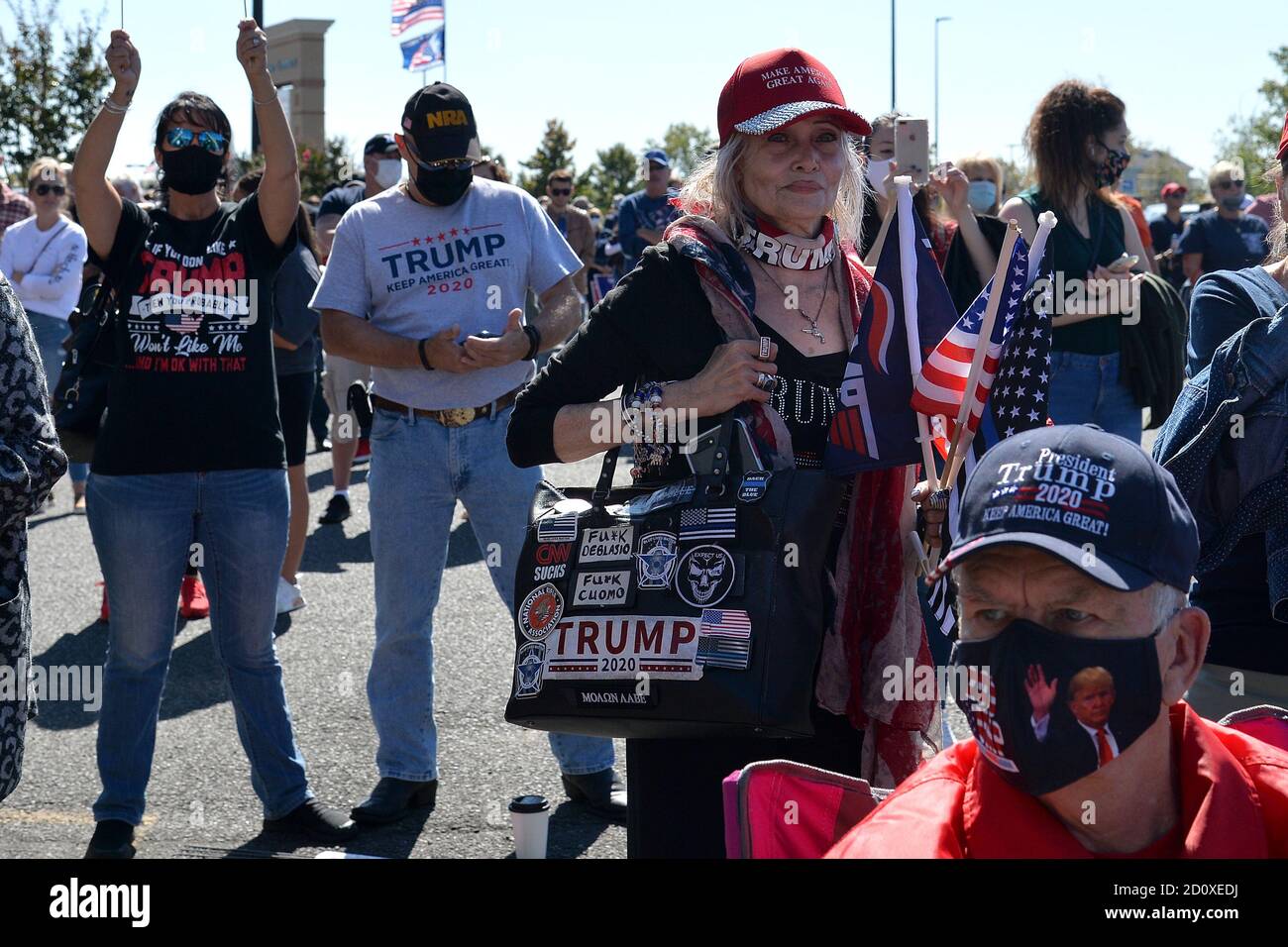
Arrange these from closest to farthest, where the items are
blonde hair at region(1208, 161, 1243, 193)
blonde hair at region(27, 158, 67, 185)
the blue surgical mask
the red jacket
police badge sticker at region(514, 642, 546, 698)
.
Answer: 1. the red jacket
2. police badge sticker at region(514, 642, 546, 698)
3. the blue surgical mask
4. blonde hair at region(27, 158, 67, 185)
5. blonde hair at region(1208, 161, 1243, 193)

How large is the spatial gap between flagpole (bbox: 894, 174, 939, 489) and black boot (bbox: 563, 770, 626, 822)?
2.35 m

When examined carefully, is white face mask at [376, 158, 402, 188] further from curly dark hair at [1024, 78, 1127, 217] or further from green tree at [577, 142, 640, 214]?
green tree at [577, 142, 640, 214]

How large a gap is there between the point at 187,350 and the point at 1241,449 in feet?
10.3

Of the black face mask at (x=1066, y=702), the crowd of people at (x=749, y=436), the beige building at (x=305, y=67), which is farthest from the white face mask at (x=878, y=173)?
the beige building at (x=305, y=67)

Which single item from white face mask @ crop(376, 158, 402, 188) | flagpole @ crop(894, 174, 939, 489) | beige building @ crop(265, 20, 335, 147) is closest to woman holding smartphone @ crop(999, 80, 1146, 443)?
flagpole @ crop(894, 174, 939, 489)

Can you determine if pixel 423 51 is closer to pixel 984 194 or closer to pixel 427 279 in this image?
pixel 984 194

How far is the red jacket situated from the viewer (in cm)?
196

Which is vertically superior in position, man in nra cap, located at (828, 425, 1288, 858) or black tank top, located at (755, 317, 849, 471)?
black tank top, located at (755, 317, 849, 471)

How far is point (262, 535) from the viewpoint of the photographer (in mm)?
4848

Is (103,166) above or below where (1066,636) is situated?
above

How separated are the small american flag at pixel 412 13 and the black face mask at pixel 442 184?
53.2 ft
